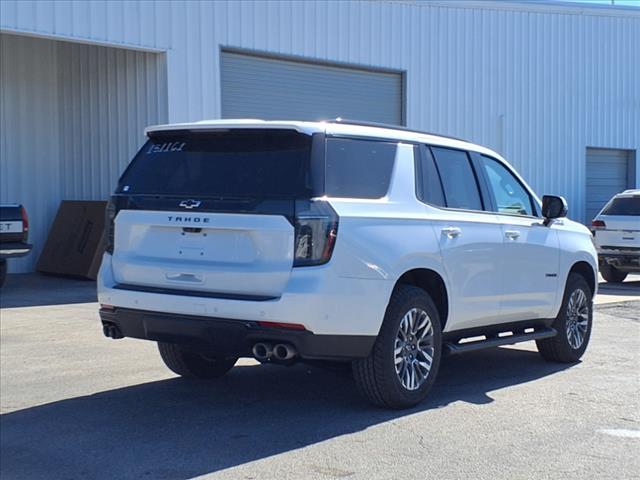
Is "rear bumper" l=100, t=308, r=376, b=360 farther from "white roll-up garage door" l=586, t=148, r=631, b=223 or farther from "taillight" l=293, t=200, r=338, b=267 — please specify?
"white roll-up garage door" l=586, t=148, r=631, b=223

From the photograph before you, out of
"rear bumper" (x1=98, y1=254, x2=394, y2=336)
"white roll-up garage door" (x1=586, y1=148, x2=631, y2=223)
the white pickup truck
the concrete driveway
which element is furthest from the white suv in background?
"rear bumper" (x1=98, y1=254, x2=394, y2=336)

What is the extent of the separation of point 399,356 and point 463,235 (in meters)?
1.20

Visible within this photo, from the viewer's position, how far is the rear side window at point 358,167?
595 centimetres

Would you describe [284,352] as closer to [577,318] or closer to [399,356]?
[399,356]

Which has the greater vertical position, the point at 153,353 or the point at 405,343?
the point at 405,343

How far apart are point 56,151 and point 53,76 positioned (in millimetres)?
1535

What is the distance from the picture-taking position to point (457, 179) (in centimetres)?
721

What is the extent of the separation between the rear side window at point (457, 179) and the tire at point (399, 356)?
3.27 feet

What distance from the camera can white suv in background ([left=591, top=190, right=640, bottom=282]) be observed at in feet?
52.9

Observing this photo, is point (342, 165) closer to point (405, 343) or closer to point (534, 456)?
point (405, 343)

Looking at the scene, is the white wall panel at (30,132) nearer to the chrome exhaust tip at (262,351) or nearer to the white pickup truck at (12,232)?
the white pickup truck at (12,232)

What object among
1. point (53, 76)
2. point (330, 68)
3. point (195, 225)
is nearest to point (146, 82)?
point (53, 76)

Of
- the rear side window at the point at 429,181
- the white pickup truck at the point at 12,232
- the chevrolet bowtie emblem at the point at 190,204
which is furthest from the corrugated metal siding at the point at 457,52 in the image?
the rear side window at the point at 429,181

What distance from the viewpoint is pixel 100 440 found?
578 cm
